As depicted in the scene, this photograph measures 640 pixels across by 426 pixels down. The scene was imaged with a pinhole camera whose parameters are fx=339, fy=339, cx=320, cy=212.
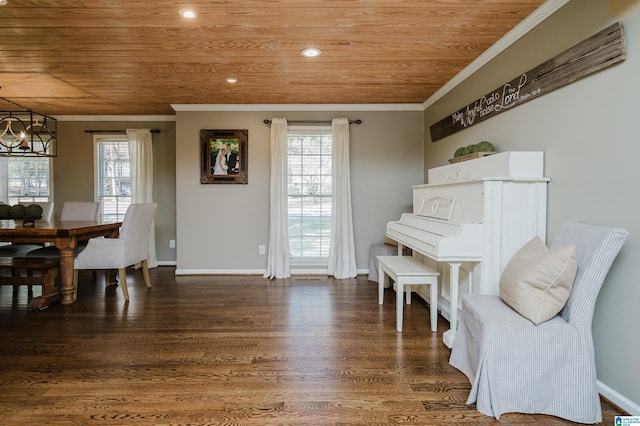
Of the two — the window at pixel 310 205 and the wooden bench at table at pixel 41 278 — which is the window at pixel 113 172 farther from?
the window at pixel 310 205

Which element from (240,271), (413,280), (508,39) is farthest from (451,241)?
(240,271)

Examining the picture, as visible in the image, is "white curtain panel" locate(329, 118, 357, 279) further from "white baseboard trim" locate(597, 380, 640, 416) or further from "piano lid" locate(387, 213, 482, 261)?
"white baseboard trim" locate(597, 380, 640, 416)

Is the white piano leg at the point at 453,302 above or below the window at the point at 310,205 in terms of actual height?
below

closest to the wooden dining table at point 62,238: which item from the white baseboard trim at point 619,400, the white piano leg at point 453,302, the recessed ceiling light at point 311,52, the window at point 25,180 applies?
the window at point 25,180

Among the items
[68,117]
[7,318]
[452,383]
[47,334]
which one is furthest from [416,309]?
[68,117]

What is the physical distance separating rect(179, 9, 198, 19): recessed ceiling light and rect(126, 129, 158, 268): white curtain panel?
3.37 metres

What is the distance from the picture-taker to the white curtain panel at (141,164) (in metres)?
5.17

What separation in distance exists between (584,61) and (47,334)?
163 inches

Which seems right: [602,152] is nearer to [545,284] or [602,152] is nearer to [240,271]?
[545,284]

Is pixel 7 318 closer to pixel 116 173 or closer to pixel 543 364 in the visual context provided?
pixel 116 173

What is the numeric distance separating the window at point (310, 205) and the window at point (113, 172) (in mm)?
2724

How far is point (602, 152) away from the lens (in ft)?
5.93

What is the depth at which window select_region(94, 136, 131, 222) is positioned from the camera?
5355mm

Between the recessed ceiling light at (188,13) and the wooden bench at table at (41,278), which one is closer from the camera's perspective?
the recessed ceiling light at (188,13)
